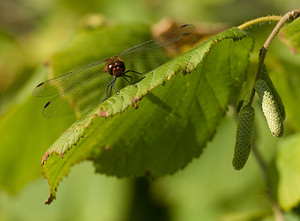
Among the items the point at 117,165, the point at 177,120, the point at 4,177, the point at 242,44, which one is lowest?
the point at 4,177

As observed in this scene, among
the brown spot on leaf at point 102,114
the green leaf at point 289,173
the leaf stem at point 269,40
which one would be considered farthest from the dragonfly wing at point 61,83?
the green leaf at point 289,173

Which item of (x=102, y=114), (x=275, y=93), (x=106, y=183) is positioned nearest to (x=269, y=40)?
(x=275, y=93)

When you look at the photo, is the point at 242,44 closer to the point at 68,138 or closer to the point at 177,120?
the point at 177,120

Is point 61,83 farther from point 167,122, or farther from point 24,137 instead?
point 24,137

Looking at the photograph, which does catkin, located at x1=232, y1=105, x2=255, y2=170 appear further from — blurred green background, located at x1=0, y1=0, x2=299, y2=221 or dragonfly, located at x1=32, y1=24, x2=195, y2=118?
blurred green background, located at x1=0, y1=0, x2=299, y2=221

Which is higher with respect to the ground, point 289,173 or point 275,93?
point 275,93

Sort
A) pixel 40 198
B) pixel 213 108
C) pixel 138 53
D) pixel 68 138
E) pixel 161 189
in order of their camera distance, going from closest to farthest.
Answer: pixel 68 138
pixel 213 108
pixel 138 53
pixel 161 189
pixel 40 198

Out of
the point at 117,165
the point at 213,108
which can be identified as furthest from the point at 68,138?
the point at 213,108
